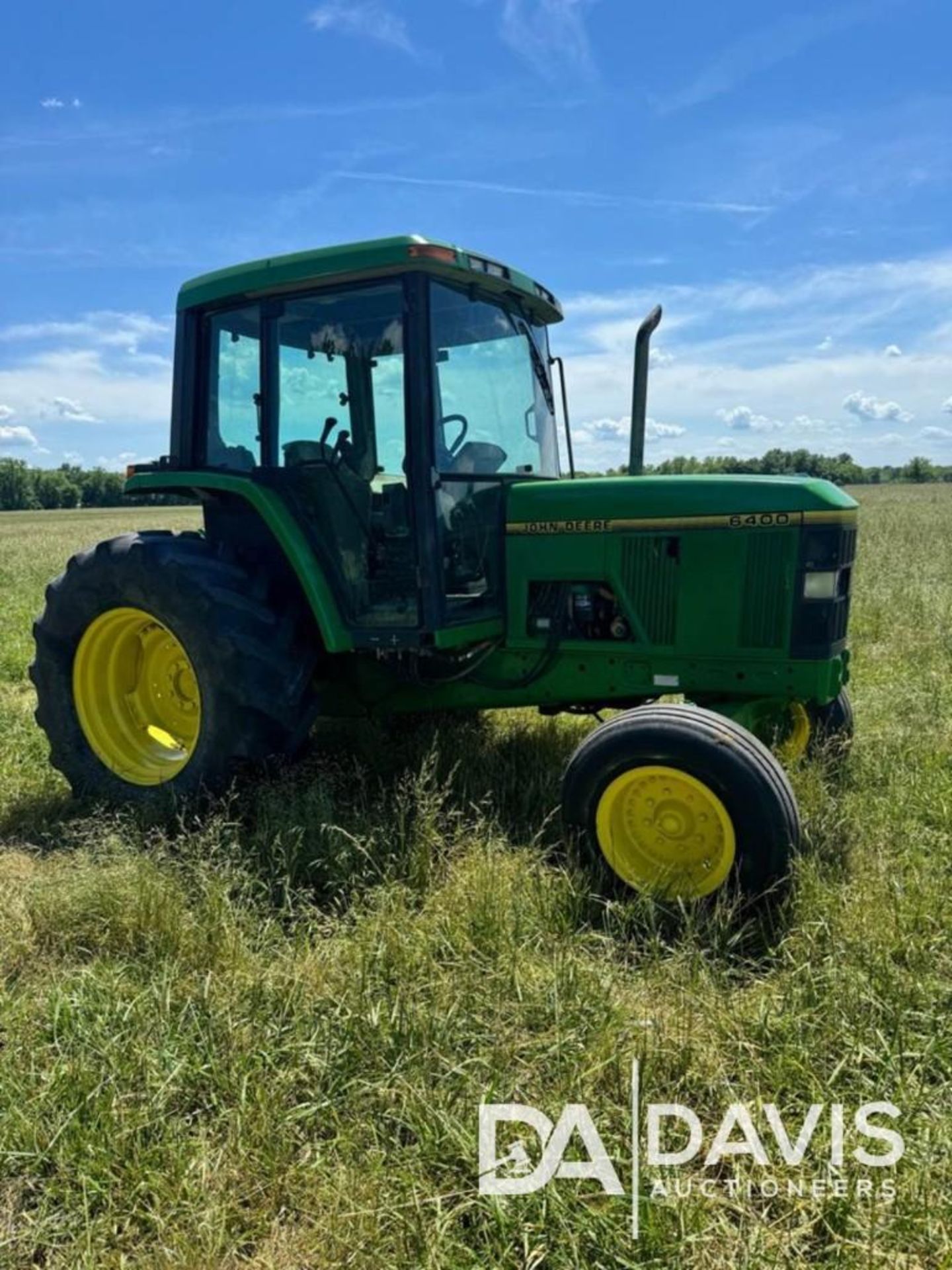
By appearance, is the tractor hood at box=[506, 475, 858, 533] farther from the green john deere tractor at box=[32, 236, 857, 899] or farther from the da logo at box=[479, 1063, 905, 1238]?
the da logo at box=[479, 1063, 905, 1238]

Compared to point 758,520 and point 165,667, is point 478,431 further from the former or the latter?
point 165,667

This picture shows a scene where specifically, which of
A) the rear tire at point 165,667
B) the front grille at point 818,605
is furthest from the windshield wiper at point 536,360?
the rear tire at point 165,667

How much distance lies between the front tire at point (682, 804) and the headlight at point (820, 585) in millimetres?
853

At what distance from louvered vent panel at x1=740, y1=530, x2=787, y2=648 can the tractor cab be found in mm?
1094

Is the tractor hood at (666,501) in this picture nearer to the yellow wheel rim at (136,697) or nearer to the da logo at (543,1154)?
the yellow wheel rim at (136,697)

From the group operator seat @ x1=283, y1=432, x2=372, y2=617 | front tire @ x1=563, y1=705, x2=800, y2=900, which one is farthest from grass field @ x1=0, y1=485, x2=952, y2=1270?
operator seat @ x1=283, y1=432, x2=372, y2=617

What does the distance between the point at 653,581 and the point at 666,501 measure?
0.35 metres

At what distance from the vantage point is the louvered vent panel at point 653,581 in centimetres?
390

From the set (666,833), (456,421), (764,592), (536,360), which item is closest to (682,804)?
(666,833)

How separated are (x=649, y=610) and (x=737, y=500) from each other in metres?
0.59

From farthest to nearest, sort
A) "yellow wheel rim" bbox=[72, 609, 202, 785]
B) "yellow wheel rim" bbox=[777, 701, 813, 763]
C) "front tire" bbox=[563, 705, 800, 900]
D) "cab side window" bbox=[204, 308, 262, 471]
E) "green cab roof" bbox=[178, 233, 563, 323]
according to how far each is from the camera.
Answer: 1. "yellow wheel rim" bbox=[72, 609, 202, 785]
2. "yellow wheel rim" bbox=[777, 701, 813, 763]
3. "cab side window" bbox=[204, 308, 262, 471]
4. "green cab roof" bbox=[178, 233, 563, 323]
5. "front tire" bbox=[563, 705, 800, 900]

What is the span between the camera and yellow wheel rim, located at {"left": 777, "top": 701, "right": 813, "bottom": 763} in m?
4.24

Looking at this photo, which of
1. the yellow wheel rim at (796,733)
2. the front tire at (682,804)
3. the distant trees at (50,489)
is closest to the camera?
the front tire at (682,804)

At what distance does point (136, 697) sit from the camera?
14.9ft
